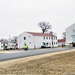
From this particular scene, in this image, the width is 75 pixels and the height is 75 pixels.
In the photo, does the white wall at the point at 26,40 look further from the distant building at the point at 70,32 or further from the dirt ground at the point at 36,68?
the dirt ground at the point at 36,68

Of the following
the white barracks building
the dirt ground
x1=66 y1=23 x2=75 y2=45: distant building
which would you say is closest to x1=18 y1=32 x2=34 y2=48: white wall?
the white barracks building

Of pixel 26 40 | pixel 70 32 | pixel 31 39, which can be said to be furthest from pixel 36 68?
pixel 26 40

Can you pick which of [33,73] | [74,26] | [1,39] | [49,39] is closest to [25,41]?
[49,39]

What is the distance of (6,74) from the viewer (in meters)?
15.0

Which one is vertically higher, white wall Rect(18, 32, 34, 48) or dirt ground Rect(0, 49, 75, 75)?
white wall Rect(18, 32, 34, 48)

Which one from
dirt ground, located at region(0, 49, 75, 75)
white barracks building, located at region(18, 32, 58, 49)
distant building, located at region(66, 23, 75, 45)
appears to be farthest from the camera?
white barracks building, located at region(18, 32, 58, 49)

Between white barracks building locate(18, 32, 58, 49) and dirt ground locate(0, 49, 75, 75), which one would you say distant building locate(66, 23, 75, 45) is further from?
dirt ground locate(0, 49, 75, 75)

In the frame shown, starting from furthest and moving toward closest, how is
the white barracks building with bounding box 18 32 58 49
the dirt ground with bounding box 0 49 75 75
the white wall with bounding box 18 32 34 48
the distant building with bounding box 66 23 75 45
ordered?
the white wall with bounding box 18 32 34 48 → the white barracks building with bounding box 18 32 58 49 → the distant building with bounding box 66 23 75 45 → the dirt ground with bounding box 0 49 75 75

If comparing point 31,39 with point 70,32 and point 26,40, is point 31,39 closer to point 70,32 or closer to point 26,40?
point 26,40

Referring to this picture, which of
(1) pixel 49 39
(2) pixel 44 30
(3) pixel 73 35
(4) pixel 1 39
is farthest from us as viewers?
(4) pixel 1 39

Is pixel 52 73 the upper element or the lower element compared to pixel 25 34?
lower

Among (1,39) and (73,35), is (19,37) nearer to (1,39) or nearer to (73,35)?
(73,35)

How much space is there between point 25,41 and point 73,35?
26027 mm

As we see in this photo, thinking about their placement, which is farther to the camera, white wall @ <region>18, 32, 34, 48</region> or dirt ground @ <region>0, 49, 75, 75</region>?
white wall @ <region>18, 32, 34, 48</region>
